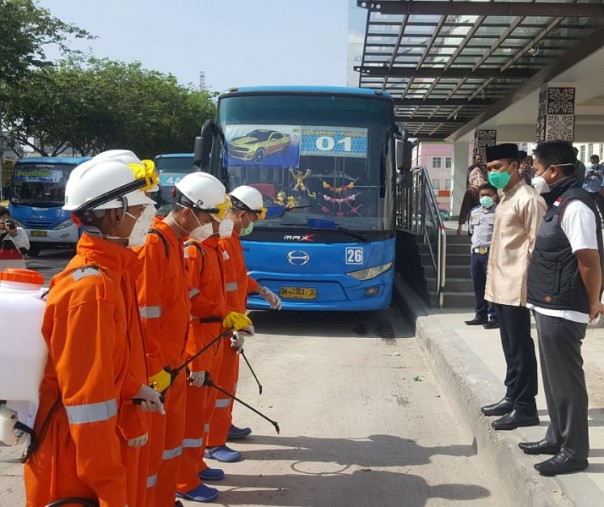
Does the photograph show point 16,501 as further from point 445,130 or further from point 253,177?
point 445,130

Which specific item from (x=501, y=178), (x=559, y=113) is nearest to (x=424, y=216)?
(x=559, y=113)

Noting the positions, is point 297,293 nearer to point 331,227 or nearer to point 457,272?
point 331,227

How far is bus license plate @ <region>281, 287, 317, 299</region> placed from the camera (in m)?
8.82

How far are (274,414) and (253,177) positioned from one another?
4.21 m

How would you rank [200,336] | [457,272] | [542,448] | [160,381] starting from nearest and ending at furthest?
1. [160,381]
2. [542,448]
3. [200,336]
4. [457,272]

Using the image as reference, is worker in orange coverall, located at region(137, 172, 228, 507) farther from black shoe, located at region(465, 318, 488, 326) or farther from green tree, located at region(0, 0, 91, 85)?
green tree, located at region(0, 0, 91, 85)

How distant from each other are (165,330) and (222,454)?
1.65 metres

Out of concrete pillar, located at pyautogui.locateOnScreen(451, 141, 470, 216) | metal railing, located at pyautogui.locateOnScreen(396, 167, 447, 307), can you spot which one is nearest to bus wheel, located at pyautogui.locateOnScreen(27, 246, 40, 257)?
metal railing, located at pyautogui.locateOnScreen(396, 167, 447, 307)

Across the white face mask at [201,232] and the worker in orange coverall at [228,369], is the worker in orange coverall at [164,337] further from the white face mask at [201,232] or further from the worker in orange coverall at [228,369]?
the worker in orange coverall at [228,369]

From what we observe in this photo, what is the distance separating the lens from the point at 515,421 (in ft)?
14.4

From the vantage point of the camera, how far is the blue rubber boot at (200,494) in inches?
153

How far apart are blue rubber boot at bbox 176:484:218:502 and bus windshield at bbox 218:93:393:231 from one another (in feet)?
17.2

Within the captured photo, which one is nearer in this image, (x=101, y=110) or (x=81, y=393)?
(x=81, y=393)

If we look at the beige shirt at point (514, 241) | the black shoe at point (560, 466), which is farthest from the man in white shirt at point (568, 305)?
the beige shirt at point (514, 241)
